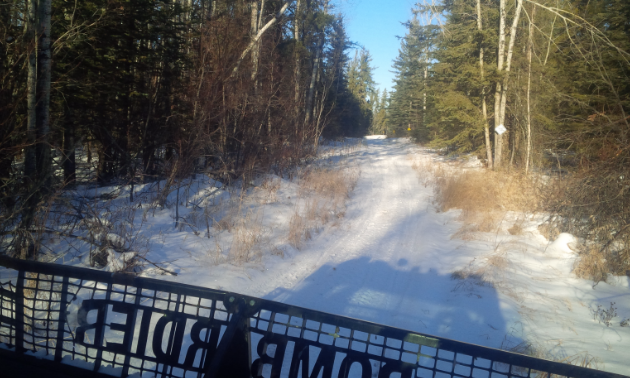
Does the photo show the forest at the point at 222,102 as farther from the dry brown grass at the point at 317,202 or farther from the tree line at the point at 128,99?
the dry brown grass at the point at 317,202

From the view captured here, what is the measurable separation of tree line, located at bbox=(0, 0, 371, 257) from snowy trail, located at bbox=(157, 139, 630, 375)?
2788mm

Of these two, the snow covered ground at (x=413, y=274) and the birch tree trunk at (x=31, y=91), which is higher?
the birch tree trunk at (x=31, y=91)

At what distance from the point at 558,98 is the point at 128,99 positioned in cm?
1247

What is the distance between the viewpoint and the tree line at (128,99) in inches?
220

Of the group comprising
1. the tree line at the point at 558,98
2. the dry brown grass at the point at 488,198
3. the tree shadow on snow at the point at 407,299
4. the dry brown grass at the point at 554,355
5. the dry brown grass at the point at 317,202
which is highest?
the tree line at the point at 558,98

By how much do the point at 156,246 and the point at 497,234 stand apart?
761 cm

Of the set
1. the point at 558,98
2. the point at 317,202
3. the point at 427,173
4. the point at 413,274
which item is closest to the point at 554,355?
the point at 413,274

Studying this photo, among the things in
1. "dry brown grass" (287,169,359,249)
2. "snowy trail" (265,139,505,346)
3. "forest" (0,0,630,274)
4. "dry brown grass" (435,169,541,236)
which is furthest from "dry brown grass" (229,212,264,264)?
"dry brown grass" (435,169,541,236)

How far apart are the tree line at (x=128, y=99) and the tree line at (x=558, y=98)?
635cm

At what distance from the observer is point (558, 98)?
10.3 metres

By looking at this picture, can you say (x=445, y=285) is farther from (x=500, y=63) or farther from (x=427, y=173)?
(x=500, y=63)

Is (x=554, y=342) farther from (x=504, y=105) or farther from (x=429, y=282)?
(x=504, y=105)

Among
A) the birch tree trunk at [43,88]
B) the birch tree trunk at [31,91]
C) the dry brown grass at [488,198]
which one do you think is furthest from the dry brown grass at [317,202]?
the birch tree trunk at [31,91]

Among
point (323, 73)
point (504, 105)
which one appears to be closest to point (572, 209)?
point (504, 105)
